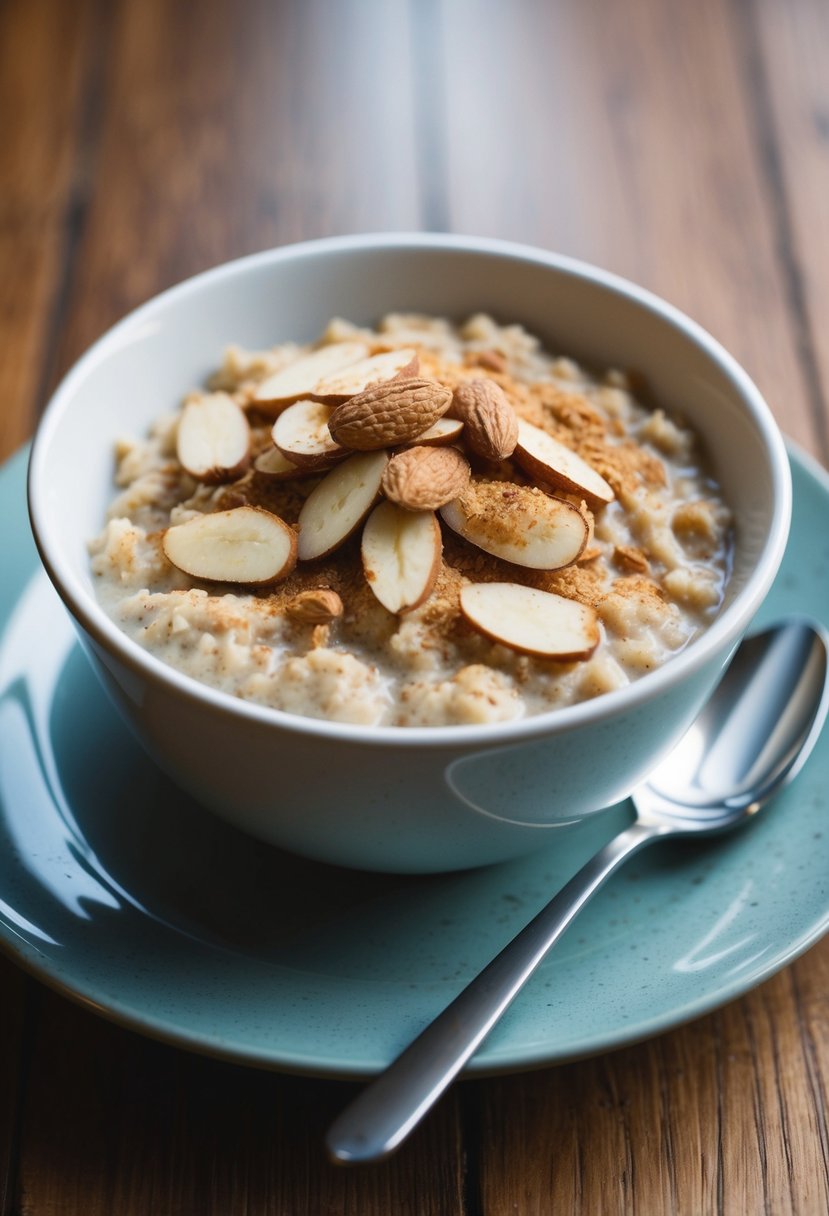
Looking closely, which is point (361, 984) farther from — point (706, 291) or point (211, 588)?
point (706, 291)

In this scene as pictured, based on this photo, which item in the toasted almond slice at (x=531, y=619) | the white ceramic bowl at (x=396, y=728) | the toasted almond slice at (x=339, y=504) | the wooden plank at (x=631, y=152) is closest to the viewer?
the white ceramic bowl at (x=396, y=728)

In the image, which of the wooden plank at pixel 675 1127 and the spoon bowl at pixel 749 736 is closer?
the wooden plank at pixel 675 1127

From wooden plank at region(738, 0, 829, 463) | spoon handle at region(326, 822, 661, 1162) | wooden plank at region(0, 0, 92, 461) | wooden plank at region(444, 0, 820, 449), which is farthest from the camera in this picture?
wooden plank at region(444, 0, 820, 449)

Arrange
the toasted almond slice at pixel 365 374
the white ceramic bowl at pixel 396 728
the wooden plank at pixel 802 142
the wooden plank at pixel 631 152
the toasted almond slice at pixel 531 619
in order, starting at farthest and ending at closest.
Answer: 1. the wooden plank at pixel 631 152
2. the wooden plank at pixel 802 142
3. the toasted almond slice at pixel 365 374
4. the toasted almond slice at pixel 531 619
5. the white ceramic bowl at pixel 396 728

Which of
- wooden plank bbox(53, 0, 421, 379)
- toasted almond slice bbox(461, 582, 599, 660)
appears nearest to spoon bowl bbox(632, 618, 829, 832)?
toasted almond slice bbox(461, 582, 599, 660)

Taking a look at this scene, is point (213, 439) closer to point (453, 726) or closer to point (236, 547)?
point (236, 547)

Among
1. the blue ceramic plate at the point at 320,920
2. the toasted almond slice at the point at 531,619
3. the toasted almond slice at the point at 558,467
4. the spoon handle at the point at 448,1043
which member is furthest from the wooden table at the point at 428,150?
the toasted almond slice at the point at 558,467

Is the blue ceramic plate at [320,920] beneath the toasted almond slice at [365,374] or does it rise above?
beneath

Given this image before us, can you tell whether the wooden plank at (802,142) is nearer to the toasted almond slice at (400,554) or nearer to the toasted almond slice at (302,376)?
the toasted almond slice at (302,376)

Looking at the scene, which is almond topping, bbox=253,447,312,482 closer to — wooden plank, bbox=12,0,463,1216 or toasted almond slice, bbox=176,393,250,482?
toasted almond slice, bbox=176,393,250,482
